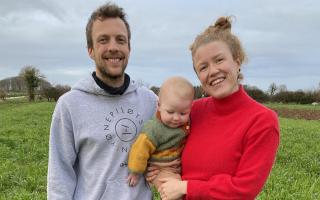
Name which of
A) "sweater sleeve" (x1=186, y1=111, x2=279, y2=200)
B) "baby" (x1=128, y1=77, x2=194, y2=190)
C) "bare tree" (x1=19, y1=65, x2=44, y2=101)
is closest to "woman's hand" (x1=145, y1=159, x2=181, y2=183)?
"baby" (x1=128, y1=77, x2=194, y2=190)

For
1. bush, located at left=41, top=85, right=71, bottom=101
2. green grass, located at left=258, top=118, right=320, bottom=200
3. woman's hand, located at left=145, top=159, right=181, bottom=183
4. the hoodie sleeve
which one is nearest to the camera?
woman's hand, located at left=145, top=159, right=181, bottom=183

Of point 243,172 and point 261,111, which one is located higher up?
point 261,111

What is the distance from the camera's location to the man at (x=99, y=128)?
343 cm

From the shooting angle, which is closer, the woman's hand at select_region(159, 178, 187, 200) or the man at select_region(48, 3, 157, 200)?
the woman's hand at select_region(159, 178, 187, 200)

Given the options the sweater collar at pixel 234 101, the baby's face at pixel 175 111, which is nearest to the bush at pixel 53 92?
the baby's face at pixel 175 111

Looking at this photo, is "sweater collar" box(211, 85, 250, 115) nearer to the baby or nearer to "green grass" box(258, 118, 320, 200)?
the baby

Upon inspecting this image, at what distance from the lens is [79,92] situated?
11.5ft

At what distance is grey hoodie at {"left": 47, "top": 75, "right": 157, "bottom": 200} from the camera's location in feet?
11.2

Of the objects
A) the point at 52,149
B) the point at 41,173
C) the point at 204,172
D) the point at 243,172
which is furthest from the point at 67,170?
the point at 41,173

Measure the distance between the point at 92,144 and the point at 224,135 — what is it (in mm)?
975

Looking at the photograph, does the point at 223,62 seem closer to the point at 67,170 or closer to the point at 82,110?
the point at 82,110

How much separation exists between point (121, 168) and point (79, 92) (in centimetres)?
62

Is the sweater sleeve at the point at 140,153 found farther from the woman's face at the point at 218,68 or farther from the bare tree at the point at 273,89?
the bare tree at the point at 273,89

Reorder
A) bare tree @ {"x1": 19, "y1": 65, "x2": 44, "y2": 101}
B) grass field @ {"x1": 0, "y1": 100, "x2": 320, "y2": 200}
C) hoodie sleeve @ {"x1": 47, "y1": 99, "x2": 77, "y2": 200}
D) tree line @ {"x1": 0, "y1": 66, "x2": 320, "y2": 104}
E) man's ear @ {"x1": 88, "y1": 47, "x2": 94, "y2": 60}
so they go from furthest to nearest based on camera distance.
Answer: bare tree @ {"x1": 19, "y1": 65, "x2": 44, "y2": 101} < tree line @ {"x1": 0, "y1": 66, "x2": 320, "y2": 104} < grass field @ {"x1": 0, "y1": 100, "x2": 320, "y2": 200} < man's ear @ {"x1": 88, "y1": 47, "x2": 94, "y2": 60} < hoodie sleeve @ {"x1": 47, "y1": 99, "x2": 77, "y2": 200}
